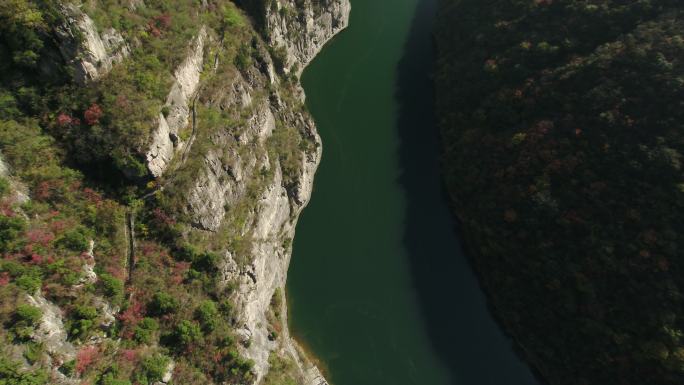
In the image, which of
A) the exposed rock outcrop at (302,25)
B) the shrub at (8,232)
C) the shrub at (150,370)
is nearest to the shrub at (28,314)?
the shrub at (8,232)

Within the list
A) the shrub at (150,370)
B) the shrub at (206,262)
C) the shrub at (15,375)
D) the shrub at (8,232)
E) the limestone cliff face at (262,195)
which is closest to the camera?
the shrub at (15,375)

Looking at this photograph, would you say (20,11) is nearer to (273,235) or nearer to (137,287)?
(137,287)

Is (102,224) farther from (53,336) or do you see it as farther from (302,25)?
(302,25)

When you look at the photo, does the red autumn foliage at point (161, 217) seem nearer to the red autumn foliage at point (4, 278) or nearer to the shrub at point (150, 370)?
the red autumn foliage at point (4, 278)

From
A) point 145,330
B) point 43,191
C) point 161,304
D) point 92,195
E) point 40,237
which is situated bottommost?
point 145,330

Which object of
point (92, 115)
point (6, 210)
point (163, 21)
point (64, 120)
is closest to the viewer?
point (6, 210)

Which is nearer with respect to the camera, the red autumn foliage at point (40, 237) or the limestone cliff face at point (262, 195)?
the red autumn foliage at point (40, 237)

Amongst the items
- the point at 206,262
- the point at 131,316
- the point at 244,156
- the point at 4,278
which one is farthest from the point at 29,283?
the point at 244,156
